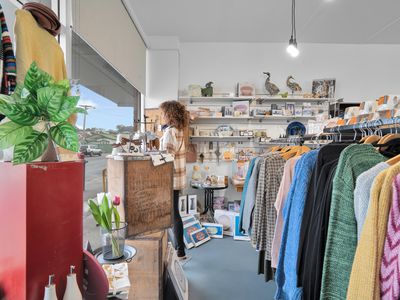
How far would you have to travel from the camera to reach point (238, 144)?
13.2 ft

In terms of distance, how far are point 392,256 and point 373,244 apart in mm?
49

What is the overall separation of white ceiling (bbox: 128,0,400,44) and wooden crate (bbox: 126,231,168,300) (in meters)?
2.74

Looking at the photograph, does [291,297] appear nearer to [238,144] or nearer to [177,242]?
[177,242]

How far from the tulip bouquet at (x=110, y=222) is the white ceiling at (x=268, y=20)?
2689mm

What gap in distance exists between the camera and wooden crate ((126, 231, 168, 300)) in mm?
1380

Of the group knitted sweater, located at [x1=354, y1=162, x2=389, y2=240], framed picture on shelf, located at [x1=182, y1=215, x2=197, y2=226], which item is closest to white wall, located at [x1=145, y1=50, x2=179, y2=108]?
framed picture on shelf, located at [x1=182, y1=215, x2=197, y2=226]

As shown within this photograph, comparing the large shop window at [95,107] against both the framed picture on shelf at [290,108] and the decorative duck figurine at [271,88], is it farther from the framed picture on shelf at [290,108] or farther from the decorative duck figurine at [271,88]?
the framed picture on shelf at [290,108]

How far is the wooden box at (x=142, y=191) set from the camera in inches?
43.9

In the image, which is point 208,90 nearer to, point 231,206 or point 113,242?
point 231,206

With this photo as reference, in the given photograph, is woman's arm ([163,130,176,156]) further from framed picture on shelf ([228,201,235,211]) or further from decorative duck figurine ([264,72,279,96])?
decorative duck figurine ([264,72,279,96])

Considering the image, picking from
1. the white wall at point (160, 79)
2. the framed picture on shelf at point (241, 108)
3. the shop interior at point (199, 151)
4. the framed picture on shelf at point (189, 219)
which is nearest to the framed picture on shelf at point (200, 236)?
the shop interior at point (199, 151)

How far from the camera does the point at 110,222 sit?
1045 mm

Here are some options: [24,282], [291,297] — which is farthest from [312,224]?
[24,282]

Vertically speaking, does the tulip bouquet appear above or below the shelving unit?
below
